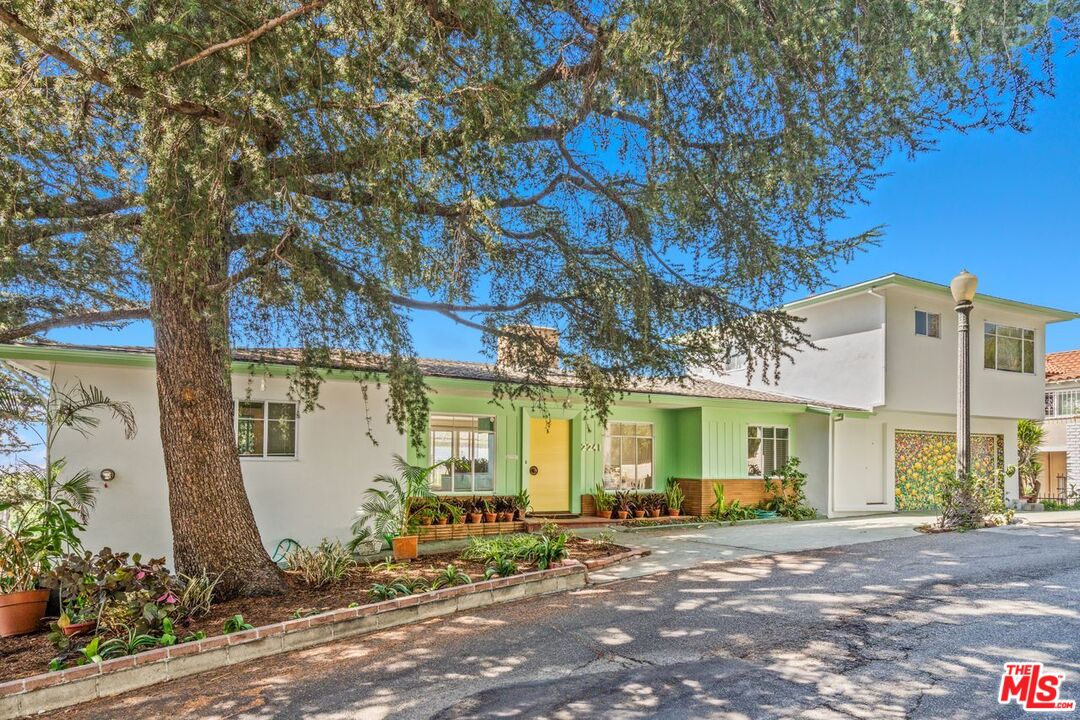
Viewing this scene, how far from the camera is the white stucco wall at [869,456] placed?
15.5m

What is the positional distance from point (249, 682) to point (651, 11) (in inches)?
237

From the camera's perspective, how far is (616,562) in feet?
29.6

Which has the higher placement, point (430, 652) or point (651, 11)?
point (651, 11)

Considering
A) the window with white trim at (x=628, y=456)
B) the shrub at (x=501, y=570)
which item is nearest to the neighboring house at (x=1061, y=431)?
the window with white trim at (x=628, y=456)

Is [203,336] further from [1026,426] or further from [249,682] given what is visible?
[1026,426]

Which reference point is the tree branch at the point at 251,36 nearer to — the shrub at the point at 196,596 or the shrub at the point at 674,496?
the shrub at the point at 196,596

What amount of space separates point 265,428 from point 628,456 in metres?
7.94

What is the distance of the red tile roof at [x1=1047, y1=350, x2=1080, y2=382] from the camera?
22.4 meters

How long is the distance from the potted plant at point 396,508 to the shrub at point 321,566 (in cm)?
132

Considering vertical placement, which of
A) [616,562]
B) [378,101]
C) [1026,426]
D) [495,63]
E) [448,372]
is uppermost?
[495,63]

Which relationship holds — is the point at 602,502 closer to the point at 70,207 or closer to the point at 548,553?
the point at 548,553

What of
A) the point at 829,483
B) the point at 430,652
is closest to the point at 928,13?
the point at 430,652

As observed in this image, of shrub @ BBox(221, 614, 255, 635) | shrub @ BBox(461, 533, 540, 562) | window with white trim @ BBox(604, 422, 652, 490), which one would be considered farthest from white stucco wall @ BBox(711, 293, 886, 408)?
shrub @ BBox(221, 614, 255, 635)

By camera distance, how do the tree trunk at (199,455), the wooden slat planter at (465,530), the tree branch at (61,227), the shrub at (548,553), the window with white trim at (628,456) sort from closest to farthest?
the tree trunk at (199,455) < the tree branch at (61,227) < the shrub at (548,553) < the wooden slat planter at (465,530) < the window with white trim at (628,456)
